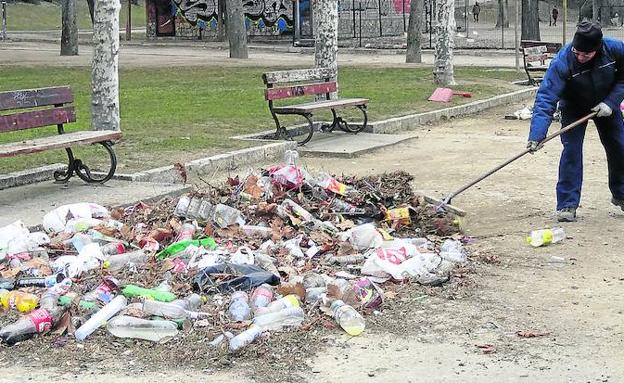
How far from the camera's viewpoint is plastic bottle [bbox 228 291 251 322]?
5328 mm

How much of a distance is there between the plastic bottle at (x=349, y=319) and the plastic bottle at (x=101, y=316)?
112 cm

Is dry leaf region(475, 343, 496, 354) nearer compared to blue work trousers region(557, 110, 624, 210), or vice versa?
dry leaf region(475, 343, 496, 354)

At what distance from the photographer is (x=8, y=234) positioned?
21.5ft

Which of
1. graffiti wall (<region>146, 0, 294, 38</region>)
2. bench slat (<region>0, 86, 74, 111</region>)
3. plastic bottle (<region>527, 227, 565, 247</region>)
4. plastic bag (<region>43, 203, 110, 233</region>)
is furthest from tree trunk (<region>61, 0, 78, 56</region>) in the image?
plastic bottle (<region>527, 227, 565, 247</region>)

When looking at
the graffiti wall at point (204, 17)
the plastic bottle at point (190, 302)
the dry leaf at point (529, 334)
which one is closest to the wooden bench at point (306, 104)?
the plastic bottle at point (190, 302)

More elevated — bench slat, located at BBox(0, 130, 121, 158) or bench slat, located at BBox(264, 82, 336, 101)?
bench slat, located at BBox(264, 82, 336, 101)

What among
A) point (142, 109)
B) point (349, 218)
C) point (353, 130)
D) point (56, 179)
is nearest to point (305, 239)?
point (349, 218)

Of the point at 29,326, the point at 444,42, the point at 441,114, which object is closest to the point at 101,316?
the point at 29,326

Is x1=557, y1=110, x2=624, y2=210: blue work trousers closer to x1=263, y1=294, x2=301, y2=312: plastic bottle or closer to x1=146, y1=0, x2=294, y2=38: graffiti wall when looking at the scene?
x1=263, y1=294, x2=301, y2=312: plastic bottle

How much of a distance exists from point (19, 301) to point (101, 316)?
55 cm

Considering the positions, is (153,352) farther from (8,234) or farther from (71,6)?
(71,6)

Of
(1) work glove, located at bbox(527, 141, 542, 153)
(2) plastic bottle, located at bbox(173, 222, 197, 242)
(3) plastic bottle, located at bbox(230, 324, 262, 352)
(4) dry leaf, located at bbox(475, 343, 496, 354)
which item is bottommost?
(4) dry leaf, located at bbox(475, 343, 496, 354)

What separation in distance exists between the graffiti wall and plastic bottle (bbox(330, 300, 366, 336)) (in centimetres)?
3716

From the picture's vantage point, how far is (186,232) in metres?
6.71
